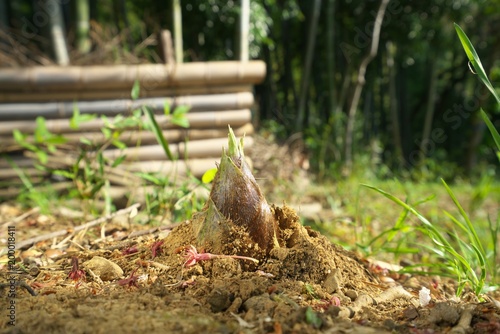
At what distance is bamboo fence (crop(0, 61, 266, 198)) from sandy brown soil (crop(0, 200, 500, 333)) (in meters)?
2.32

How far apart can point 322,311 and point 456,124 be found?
41.0ft

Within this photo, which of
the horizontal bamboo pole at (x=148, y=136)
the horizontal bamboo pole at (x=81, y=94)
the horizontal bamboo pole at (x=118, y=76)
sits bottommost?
the horizontal bamboo pole at (x=148, y=136)

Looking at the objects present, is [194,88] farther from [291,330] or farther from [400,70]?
[400,70]

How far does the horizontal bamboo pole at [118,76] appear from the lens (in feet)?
13.2

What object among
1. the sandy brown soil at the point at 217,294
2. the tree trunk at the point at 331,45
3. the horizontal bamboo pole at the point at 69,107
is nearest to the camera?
the sandy brown soil at the point at 217,294

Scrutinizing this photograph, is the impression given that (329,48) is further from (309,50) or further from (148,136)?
(148,136)

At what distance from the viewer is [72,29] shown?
20.7 ft

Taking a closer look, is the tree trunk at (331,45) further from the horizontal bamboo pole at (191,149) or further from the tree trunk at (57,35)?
the tree trunk at (57,35)

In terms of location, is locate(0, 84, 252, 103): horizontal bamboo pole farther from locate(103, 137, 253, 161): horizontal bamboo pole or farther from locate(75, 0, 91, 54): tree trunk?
locate(75, 0, 91, 54): tree trunk

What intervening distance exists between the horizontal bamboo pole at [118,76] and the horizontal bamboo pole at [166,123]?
0.81 feet

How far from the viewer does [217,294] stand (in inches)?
50.6

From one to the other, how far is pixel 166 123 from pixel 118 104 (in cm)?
53


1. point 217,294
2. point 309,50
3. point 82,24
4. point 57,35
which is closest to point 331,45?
point 309,50

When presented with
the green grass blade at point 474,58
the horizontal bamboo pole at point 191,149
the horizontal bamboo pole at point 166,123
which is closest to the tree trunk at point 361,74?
the horizontal bamboo pole at point 166,123
